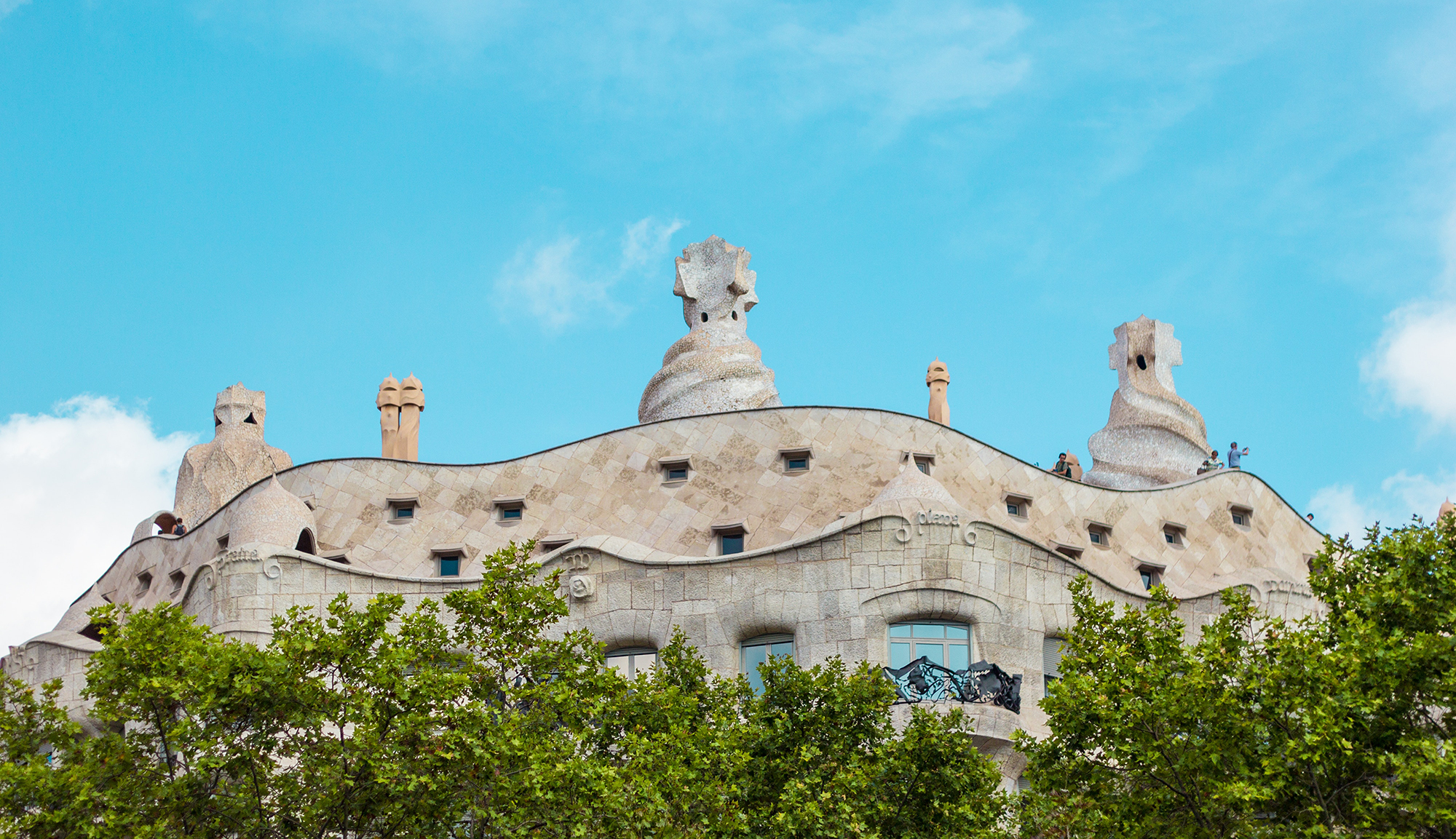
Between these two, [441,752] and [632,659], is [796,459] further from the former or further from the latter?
[441,752]

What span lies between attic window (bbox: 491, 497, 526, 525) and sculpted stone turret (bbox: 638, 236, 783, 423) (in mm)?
2924

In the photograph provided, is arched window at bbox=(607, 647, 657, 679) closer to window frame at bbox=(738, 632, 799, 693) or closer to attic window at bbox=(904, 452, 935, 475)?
window frame at bbox=(738, 632, 799, 693)

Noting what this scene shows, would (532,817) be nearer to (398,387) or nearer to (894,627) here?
(894,627)

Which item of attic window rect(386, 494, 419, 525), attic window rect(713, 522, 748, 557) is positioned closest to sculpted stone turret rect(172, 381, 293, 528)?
attic window rect(386, 494, 419, 525)

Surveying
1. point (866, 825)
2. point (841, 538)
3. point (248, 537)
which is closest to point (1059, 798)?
point (866, 825)

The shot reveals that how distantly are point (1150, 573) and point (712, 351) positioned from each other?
942cm

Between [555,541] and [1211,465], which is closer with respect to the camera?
[555,541]

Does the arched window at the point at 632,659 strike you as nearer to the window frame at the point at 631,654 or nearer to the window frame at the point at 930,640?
the window frame at the point at 631,654

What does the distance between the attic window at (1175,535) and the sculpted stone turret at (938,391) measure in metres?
4.92

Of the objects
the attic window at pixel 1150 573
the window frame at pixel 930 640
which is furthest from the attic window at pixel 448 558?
the attic window at pixel 1150 573

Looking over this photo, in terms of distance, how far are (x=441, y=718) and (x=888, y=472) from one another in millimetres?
13756

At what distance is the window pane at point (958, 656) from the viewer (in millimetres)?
27891

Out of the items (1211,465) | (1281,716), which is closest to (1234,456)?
(1211,465)

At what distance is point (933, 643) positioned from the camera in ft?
92.2
